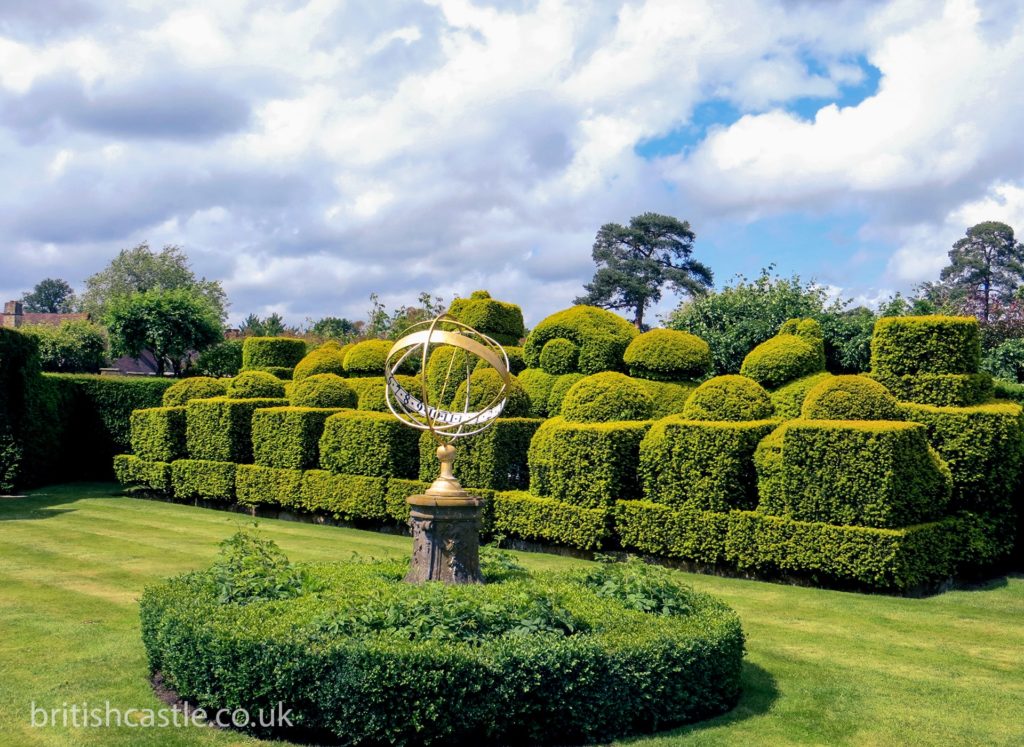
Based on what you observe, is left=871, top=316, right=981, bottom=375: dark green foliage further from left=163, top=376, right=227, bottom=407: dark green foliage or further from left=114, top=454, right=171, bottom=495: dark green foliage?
left=114, top=454, right=171, bottom=495: dark green foliage

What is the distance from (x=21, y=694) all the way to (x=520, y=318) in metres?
17.7

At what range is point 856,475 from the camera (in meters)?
14.5

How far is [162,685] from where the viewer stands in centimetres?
924

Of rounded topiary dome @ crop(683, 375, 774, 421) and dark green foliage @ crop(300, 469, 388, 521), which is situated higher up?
rounded topiary dome @ crop(683, 375, 774, 421)

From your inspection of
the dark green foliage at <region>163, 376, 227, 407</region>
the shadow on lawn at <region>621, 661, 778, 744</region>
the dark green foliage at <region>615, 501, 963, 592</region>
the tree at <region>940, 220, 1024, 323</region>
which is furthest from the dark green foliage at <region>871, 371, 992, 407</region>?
the tree at <region>940, 220, 1024, 323</region>

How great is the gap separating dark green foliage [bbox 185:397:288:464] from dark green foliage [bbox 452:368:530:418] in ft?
25.0

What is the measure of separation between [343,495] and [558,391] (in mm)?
5875

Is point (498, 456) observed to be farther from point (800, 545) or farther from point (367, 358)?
point (367, 358)

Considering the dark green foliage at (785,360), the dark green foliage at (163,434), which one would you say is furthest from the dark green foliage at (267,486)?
the dark green foliage at (785,360)

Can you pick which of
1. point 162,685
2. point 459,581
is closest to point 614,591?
point 459,581

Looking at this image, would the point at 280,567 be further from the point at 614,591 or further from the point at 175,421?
the point at 175,421

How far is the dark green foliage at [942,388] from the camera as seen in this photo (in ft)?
52.7

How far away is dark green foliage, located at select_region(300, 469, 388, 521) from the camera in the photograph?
21.3 metres

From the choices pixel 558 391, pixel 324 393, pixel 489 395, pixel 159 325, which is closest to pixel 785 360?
pixel 558 391
